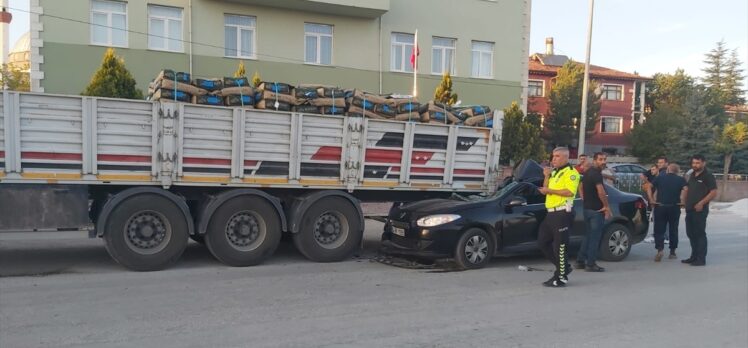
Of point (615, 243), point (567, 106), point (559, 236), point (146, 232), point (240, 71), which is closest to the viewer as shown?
point (559, 236)

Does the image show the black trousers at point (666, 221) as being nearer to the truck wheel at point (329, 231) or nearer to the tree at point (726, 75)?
the truck wheel at point (329, 231)

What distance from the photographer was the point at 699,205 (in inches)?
368

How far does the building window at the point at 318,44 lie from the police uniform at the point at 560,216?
14564 mm

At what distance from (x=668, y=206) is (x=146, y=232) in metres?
8.19

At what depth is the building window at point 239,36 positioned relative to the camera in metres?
19.7

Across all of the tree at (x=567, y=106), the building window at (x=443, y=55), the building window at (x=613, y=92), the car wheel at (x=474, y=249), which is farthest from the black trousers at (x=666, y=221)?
the building window at (x=613, y=92)

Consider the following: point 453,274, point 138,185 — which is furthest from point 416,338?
point 138,185

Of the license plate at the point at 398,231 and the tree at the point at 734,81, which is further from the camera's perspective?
the tree at the point at 734,81

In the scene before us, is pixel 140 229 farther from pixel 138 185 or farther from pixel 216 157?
pixel 216 157

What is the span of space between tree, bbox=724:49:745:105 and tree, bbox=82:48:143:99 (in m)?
59.8

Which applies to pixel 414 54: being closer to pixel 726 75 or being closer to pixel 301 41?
pixel 301 41

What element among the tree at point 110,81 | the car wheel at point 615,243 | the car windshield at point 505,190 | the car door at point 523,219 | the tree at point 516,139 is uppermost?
the tree at point 110,81

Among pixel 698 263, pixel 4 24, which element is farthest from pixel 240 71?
pixel 4 24

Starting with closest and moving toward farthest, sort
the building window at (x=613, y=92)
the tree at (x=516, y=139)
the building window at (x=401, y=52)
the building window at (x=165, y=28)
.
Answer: the building window at (x=165, y=28) → the tree at (x=516, y=139) → the building window at (x=401, y=52) → the building window at (x=613, y=92)
